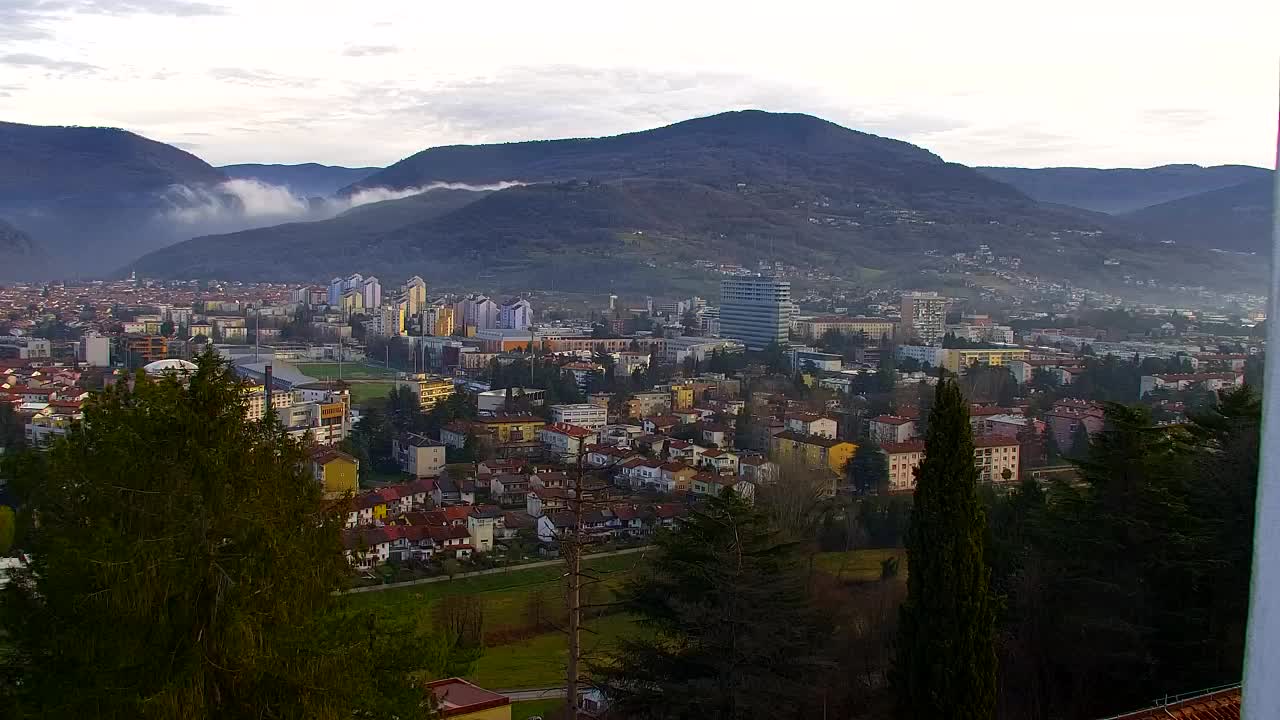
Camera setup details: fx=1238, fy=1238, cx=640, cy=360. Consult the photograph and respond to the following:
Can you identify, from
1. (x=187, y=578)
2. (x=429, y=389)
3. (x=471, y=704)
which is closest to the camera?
(x=187, y=578)

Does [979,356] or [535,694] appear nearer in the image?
[535,694]

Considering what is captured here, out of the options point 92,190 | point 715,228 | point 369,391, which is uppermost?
point 92,190

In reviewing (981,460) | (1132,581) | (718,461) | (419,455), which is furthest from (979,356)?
(1132,581)

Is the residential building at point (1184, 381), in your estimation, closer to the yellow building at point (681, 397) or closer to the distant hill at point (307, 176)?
the yellow building at point (681, 397)

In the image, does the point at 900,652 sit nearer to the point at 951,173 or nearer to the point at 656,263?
the point at 656,263

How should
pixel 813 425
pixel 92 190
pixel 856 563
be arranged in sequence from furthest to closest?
pixel 92 190
pixel 813 425
pixel 856 563

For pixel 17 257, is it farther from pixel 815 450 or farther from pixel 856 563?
pixel 856 563

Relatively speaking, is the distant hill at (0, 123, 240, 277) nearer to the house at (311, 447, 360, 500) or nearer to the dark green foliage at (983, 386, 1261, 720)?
the house at (311, 447, 360, 500)
